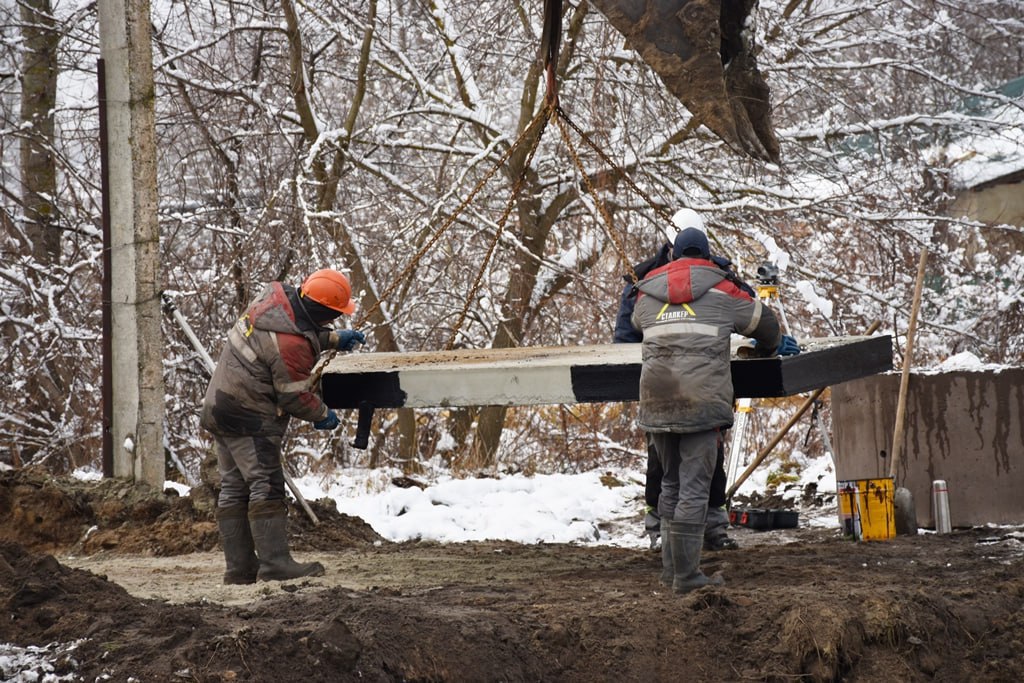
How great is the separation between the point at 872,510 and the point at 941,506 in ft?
1.93

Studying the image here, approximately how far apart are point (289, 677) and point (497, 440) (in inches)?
310

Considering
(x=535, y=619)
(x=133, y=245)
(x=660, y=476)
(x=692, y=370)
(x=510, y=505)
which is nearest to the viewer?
(x=535, y=619)

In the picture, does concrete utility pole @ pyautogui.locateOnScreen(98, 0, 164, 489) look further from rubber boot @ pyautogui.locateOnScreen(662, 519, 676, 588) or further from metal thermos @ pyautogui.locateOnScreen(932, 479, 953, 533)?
metal thermos @ pyautogui.locateOnScreen(932, 479, 953, 533)

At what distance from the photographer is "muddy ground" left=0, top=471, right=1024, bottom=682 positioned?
12.6ft

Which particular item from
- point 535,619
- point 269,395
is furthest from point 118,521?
point 535,619

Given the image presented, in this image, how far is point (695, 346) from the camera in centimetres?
541

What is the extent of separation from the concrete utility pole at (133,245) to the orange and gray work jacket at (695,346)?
4099 mm

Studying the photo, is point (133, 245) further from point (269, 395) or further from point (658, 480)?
point (658, 480)

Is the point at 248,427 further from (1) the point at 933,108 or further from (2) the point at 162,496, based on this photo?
(1) the point at 933,108

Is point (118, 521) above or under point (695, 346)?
under

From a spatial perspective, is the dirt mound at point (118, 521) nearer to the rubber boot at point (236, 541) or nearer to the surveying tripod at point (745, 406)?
the rubber boot at point (236, 541)

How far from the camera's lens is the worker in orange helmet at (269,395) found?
5.84 meters

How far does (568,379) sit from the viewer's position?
5645 millimetres

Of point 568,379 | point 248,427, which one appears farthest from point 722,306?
point 248,427
